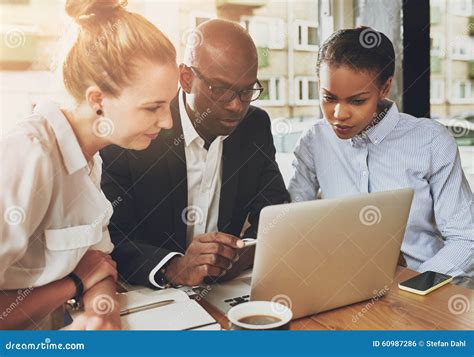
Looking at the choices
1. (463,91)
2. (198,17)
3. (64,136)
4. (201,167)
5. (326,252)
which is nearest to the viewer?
(326,252)

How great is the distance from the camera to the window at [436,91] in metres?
1.76

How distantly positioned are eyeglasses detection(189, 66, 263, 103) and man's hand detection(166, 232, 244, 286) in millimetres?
485

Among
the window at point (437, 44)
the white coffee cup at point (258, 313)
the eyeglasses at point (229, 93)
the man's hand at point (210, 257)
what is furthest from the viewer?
the window at point (437, 44)

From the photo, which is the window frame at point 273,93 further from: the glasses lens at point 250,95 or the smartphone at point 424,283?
the smartphone at point 424,283

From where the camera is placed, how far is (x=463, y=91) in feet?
5.45

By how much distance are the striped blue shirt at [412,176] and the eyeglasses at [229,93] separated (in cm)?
27

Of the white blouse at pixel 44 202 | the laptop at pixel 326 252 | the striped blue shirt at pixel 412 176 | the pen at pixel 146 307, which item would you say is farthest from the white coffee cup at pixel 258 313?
the striped blue shirt at pixel 412 176

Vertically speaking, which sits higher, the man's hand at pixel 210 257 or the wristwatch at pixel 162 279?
the man's hand at pixel 210 257

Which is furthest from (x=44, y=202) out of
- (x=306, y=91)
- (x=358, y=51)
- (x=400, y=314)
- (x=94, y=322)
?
(x=358, y=51)

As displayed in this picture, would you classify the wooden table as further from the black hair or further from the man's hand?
the black hair

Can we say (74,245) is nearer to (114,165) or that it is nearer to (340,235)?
(114,165)

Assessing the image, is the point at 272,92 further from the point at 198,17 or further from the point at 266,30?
the point at 198,17

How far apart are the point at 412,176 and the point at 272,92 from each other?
51 cm
